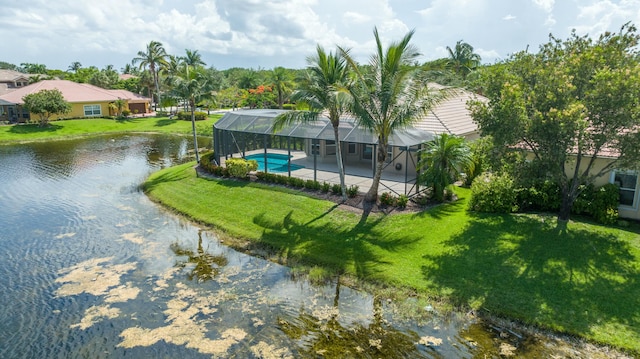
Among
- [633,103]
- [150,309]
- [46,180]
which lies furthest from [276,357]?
[46,180]

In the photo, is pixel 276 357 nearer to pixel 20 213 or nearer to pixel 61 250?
pixel 61 250

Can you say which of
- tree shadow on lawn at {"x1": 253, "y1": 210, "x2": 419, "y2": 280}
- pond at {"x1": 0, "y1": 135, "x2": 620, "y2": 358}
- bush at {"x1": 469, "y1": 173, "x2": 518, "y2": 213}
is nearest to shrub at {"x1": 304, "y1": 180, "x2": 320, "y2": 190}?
tree shadow on lawn at {"x1": 253, "y1": 210, "x2": 419, "y2": 280}

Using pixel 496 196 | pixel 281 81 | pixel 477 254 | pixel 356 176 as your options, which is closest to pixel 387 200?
pixel 496 196

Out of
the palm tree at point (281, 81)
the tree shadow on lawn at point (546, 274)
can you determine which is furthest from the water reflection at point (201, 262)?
the palm tree at point (281, 81)

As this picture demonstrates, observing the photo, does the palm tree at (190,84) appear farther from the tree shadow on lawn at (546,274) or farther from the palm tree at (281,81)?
the palm tree at (281,81)

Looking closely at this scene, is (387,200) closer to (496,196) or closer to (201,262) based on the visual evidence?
(496,196)
